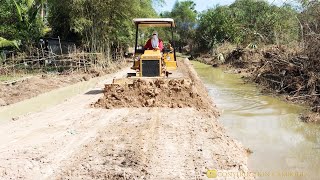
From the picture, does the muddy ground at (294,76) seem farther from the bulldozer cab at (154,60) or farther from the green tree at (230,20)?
the green tree at (230,20)

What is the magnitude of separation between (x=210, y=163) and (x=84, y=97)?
9.23 metres

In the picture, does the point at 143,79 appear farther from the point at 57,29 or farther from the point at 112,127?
the point at 57,29

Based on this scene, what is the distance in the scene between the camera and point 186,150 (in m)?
7.17

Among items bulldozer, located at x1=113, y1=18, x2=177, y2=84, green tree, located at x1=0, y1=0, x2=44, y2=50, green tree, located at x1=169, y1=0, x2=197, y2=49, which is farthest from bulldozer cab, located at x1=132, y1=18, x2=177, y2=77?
green tree, located at x1=169, y1=0, x2=197, y2=49

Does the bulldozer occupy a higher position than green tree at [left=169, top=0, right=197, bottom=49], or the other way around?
green tree at [left=169, top=0, right=197, bottom=49]

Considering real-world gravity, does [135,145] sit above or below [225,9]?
below

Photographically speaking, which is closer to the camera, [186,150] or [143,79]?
[186,150]

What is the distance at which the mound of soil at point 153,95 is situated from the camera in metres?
11.8

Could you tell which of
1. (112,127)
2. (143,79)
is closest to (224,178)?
(112,127)

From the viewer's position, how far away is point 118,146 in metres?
7.38

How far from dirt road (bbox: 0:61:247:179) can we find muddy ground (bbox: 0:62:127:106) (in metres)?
4.72

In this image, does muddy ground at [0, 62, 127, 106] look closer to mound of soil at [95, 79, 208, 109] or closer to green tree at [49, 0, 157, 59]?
green tree at [49, 0, 157, 59]

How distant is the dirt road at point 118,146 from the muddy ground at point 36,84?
4.72 metres

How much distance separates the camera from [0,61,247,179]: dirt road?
6.14 metres
